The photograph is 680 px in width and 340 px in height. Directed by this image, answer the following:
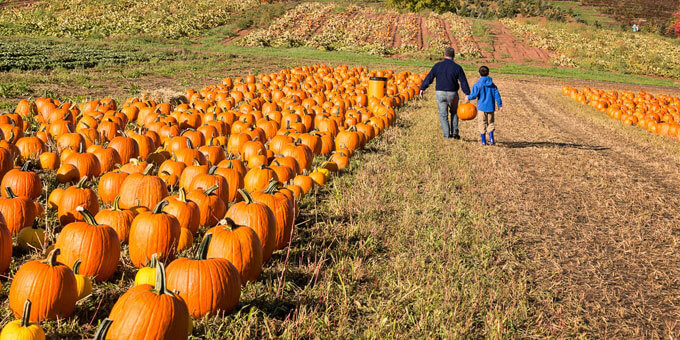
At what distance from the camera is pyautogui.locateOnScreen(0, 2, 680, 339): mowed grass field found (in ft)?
11.4

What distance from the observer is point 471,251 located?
16.1ft

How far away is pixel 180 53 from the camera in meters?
31.1

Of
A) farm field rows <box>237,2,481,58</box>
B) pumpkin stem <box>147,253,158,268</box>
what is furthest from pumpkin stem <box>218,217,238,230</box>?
farm field rows <box>237,2,481,58</box>

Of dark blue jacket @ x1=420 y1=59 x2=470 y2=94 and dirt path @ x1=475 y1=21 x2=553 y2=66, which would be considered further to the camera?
dirt path @ x1=475 y1=21 x2=553 y2=66

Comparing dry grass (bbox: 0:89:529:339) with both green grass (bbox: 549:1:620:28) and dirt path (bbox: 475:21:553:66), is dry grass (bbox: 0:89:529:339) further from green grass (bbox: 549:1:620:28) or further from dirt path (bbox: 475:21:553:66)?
green grass (bbox: 549:1:620:28)

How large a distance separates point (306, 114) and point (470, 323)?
788 cm

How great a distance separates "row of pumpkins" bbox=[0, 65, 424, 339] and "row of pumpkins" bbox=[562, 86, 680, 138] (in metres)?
9.21

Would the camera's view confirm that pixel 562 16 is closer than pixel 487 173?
No

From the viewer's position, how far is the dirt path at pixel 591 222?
158 inches

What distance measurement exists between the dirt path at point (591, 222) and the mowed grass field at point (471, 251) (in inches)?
0.8

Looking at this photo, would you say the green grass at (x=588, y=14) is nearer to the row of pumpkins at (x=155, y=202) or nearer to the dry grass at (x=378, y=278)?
the row of pumpkins at (x=155, y=202)

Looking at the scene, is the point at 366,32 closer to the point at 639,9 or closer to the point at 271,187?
the point at 271,187

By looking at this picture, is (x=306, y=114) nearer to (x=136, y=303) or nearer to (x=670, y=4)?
(x=136, y=303)

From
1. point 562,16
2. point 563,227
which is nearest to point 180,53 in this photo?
point 563,227
